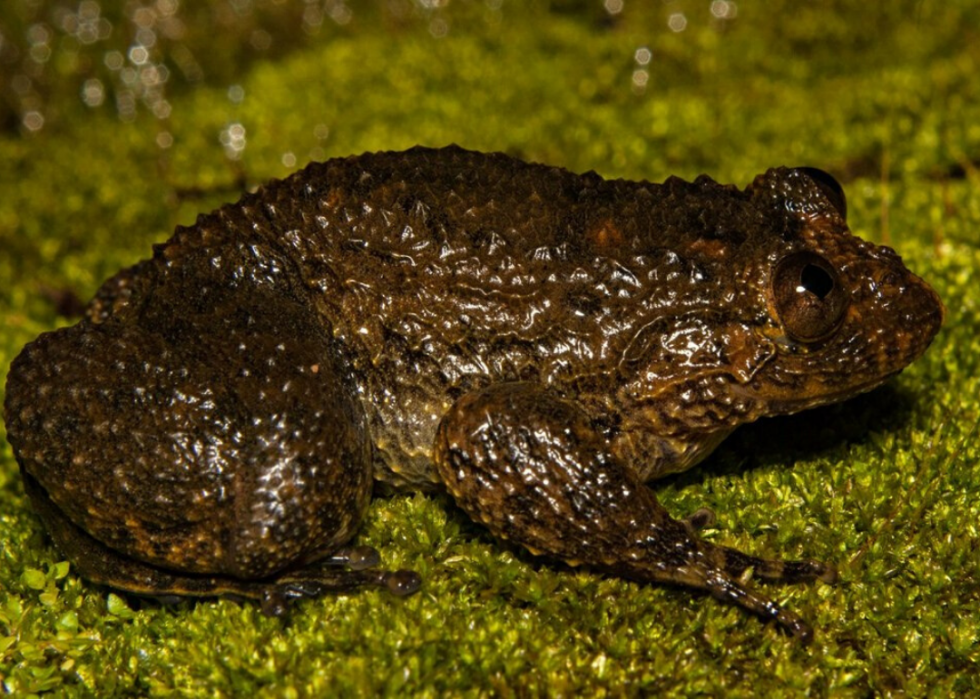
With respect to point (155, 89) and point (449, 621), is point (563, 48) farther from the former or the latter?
point (449, 621)

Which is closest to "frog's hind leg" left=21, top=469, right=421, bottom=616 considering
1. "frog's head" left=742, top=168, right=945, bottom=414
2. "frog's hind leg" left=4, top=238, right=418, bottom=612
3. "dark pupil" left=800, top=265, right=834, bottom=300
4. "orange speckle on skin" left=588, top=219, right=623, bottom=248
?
"frog's hind leg" left=4, top=238, right=418, bottom=612

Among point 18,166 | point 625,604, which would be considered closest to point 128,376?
point 625,604

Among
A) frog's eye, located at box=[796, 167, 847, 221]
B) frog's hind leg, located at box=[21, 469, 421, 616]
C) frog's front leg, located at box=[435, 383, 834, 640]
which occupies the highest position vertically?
frog's eye, located at box=[796, 167, 847, 221]

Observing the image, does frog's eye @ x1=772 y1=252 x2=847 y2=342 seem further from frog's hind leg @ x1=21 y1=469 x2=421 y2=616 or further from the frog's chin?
frog's hind leg @ x1=21 y1=469 x2=421 y2=616

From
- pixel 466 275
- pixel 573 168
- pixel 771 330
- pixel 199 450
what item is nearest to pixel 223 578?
pixel 199 450

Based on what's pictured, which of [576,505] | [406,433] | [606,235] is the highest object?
[606,235]

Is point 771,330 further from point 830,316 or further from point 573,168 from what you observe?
point 573,168
